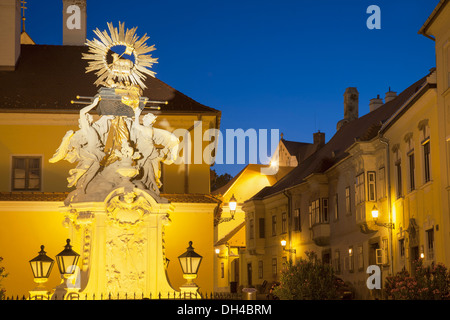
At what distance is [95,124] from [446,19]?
11.5m

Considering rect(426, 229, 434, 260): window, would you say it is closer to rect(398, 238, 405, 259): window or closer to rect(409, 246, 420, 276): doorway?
rect(409, 246, 420, 276): doorway

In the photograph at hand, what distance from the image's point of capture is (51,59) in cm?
3556

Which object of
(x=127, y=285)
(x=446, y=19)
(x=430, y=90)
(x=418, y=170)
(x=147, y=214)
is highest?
(x=446, y=19)

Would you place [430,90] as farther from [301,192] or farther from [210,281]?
[301,192]

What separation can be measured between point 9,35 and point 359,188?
55.4 feet

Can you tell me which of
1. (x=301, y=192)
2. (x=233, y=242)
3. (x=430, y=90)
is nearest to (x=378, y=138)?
(x=430, y=90)

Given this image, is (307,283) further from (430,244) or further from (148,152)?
(430,244)

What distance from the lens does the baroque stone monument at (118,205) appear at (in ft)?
67.1

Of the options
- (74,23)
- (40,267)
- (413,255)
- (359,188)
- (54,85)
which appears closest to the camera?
(40,267)

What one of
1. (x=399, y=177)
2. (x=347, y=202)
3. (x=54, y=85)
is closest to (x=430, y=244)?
(x=399, y=177)

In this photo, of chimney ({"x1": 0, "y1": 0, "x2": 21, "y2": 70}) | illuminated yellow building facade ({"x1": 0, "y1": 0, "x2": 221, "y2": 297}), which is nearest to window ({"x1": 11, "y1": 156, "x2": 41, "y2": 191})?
illuminated yellow building facade ({"x1": 0, "y1": 0, "x2": 221, "y2": 297})

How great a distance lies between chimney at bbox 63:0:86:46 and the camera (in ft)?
123

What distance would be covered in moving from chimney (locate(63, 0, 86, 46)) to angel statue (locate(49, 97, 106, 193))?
16.7 meters

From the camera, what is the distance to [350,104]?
57688mm
